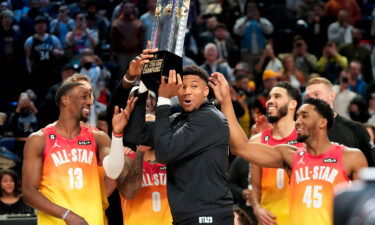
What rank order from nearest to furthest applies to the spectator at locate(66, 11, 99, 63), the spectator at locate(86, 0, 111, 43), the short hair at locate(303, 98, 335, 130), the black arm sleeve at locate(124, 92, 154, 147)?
the black arm sleeve at locate(124, 92, 154, 147) → the short hair at locate(303, 98, 335, 130) → the spectator at locate(66, 11, 99, 63) → the spectator at locate(86, 0, 111, 43)

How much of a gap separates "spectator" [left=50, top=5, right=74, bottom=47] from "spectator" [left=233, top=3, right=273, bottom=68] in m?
3.37

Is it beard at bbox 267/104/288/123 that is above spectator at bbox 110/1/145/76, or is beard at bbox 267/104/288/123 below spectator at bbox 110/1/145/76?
below

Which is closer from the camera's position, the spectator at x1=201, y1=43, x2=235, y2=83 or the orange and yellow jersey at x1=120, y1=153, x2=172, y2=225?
the orange and yellow jersey at x1=120, y1=153, x2=172, y2=225

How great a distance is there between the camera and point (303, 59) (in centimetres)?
1462

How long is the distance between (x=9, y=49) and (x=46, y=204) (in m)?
8.52

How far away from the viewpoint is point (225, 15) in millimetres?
16844

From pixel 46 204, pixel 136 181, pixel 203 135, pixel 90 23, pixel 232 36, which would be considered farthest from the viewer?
pixel 232 36

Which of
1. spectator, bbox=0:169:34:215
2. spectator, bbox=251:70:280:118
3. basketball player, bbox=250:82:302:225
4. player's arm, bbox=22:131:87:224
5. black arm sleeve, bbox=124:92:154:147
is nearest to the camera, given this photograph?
black arm sleeve, bbox=124:92:154:147

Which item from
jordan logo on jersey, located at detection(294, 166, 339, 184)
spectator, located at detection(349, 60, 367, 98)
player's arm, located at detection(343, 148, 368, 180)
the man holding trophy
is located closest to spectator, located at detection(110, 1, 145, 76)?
spectator, located at detection(349, 60, 367, 98)

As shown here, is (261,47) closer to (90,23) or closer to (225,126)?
(90,23)

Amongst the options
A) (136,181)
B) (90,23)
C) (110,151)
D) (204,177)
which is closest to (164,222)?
(136,181)

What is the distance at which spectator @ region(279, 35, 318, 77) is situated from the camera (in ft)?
47.4

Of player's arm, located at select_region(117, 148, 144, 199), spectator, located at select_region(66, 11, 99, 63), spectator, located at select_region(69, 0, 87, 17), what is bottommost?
player's arm, located at select_region(117, 148, 144, 199)

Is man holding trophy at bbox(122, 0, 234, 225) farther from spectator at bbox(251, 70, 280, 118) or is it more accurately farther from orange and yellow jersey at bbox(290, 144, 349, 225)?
spectator at bbox(251, 70, 280, 118)
